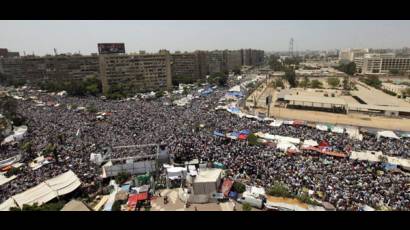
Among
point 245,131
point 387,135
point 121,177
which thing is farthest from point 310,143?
point 121,177

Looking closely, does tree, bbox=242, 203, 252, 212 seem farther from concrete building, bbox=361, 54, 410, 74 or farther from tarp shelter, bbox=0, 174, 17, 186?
concrete building, bbox=361, 54, 410, 74

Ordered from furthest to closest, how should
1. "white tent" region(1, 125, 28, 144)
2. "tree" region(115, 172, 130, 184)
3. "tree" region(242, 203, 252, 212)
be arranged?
"white tent" region(1, 125, 28, 144)
"tree" region(115, 172, 130, 184)
"tree" region(242, 203, 252, 212)

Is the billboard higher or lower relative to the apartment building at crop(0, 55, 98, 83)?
higher

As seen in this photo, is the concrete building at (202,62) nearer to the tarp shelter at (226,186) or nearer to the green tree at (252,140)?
the green tree at (252,140)

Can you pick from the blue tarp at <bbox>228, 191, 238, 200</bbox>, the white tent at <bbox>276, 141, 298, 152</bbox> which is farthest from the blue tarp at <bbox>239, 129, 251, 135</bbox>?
the blue tarp at <bbox>228, 191, 238, 200</bbox>

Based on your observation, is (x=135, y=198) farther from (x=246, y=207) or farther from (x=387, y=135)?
(x=387, y=135)

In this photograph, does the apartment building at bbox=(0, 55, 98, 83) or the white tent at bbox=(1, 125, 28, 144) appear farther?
the apartment building at bbox=(0, 55, 98, 83)
